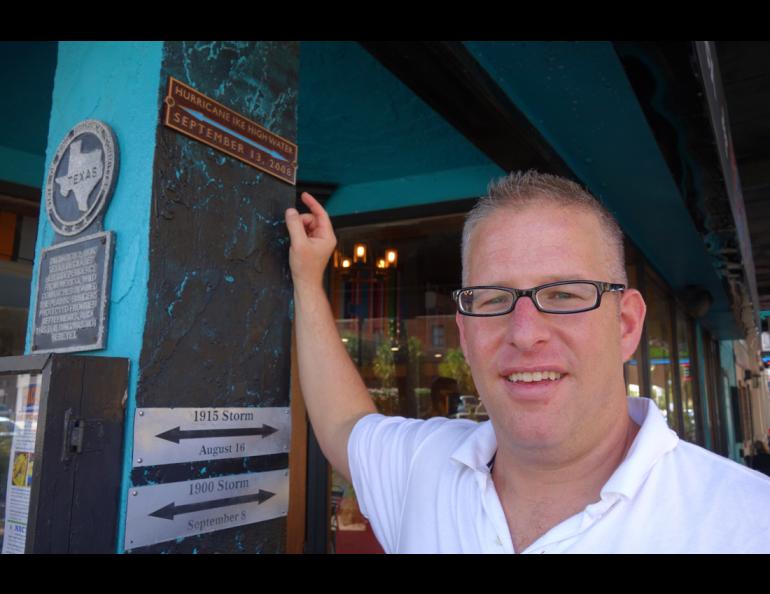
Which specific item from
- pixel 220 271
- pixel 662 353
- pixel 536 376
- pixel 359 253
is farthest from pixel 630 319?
pixel 662 353

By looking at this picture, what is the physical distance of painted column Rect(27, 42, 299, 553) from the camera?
1459mm

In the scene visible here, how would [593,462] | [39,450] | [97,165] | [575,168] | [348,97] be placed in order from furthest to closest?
1. [575,168]
2. [348,97]
3. [97,165]
4. [593,462]
5. [39,450]

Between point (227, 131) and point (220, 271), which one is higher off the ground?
point (227, 131)

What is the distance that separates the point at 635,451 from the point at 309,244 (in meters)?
1.11

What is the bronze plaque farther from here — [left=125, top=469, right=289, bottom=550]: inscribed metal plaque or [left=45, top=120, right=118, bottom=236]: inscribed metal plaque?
[left=125, top=469, right=289, bottom=550]: inscribed metal plaque

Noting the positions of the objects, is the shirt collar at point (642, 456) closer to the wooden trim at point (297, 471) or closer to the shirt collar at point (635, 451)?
the shirt collar at point (635, 451)

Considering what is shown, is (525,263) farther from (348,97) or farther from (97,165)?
(348,97)

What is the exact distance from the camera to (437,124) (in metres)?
3.31

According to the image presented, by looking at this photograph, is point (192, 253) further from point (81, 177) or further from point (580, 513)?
point (580, 513)

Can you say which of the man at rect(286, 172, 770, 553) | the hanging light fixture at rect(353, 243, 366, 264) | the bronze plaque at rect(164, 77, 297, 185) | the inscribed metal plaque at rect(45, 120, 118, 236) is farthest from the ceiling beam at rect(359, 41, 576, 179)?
the hanging light fixture at rect(353, 243, 366, 264)

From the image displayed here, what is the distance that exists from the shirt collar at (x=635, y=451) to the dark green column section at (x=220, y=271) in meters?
0.63

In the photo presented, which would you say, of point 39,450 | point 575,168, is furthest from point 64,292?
point 575,168

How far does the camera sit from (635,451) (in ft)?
4.29

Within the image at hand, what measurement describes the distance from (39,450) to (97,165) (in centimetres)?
78
